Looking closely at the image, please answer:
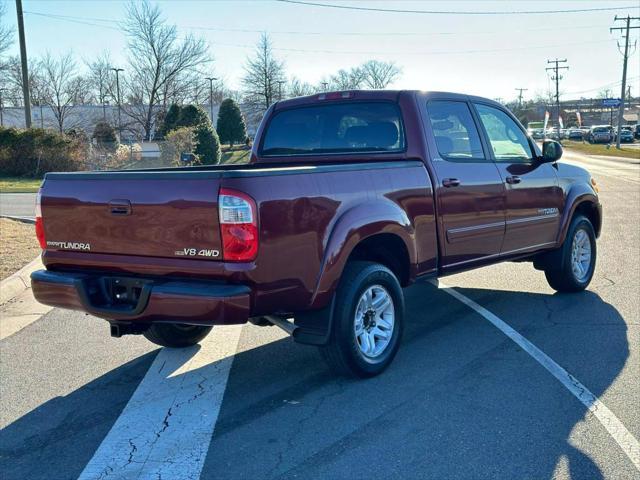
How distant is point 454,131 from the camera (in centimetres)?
585

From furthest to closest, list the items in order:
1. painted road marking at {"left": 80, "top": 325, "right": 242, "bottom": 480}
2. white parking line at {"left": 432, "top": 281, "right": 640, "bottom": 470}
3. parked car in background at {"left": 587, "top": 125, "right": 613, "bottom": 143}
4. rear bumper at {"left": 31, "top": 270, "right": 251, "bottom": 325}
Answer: parked car in background at {"left": 587, "top": 125, "right": 613, "bottom": 143}
rear bumper at {"left": 31, "top": 270, "right": 251, "bottom": 325}
white parking line at {"left": 432, "top": 281, "right": 640, "bottom": 470}
painted road marking at {"left": 80, "top": 325, "right": 242, "bottom": 480}

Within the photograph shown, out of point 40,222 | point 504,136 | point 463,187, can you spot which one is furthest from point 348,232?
point 504,136

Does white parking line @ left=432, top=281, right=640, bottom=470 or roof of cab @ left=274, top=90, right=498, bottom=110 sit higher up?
roof of cab @ left=274, top=90, right=498, bottom=110

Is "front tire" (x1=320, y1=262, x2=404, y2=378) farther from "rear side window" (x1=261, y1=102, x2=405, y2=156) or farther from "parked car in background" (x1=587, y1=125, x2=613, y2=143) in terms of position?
"parked car in background" (x1=587, y1=125, x2=613, y2=143)

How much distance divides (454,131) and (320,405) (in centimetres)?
282

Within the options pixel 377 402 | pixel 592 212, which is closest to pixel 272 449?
pixel 377 402

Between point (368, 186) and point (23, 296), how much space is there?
15.7 ft

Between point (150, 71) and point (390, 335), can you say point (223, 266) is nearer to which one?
point (390, 335)

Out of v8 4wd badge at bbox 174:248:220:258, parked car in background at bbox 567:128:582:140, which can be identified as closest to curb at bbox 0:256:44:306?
v8 4wd badge at bbox 174:248:220:258

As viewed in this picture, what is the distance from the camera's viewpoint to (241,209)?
381 cm

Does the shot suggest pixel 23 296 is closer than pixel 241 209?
No

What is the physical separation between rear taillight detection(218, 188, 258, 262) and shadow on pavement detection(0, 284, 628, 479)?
1.09 meters

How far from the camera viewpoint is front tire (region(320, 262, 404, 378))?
179 inches

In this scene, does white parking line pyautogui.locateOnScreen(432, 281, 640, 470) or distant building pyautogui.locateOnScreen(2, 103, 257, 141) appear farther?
distant building pyautogui.locateOnScreen(2, 103, 257, 141)
